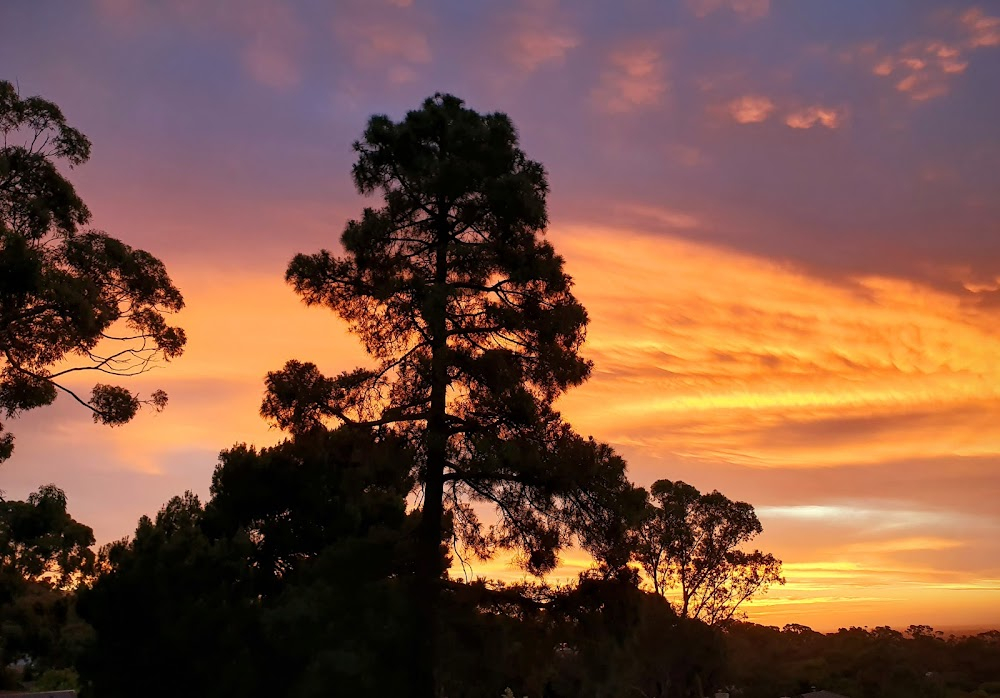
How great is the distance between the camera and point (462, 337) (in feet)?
61.5

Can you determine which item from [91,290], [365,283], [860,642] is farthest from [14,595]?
[860,642]

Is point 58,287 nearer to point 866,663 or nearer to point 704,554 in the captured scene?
point 704,554

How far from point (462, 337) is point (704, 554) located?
1123 inches

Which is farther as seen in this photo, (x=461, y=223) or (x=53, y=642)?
(x=53, y=642)

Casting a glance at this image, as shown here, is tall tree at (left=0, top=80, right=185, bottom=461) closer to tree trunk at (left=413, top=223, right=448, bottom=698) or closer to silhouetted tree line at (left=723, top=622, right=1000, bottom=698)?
tree trunk at (left=413, top=223, right=448, bottom=698)

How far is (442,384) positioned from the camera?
1797cm

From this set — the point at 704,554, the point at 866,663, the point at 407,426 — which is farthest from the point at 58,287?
the point at 866,663

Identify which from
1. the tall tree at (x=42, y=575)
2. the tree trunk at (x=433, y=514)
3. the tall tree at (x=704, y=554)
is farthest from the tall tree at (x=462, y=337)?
the tall tree at (x=704, y=554)

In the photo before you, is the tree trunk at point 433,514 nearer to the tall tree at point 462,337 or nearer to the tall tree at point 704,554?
the tall tree at point 462,337

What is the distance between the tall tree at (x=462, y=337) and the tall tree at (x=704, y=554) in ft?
84.2

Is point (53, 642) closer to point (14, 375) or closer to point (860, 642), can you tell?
point (14, 375)

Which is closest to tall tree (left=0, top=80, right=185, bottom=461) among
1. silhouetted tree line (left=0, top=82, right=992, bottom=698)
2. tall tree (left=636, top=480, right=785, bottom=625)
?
silhouetted tree line (left=0, top=82, right=992, bottom=698)

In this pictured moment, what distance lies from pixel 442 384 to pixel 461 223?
385 centimetres

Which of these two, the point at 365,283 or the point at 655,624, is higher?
the point at 365,283
